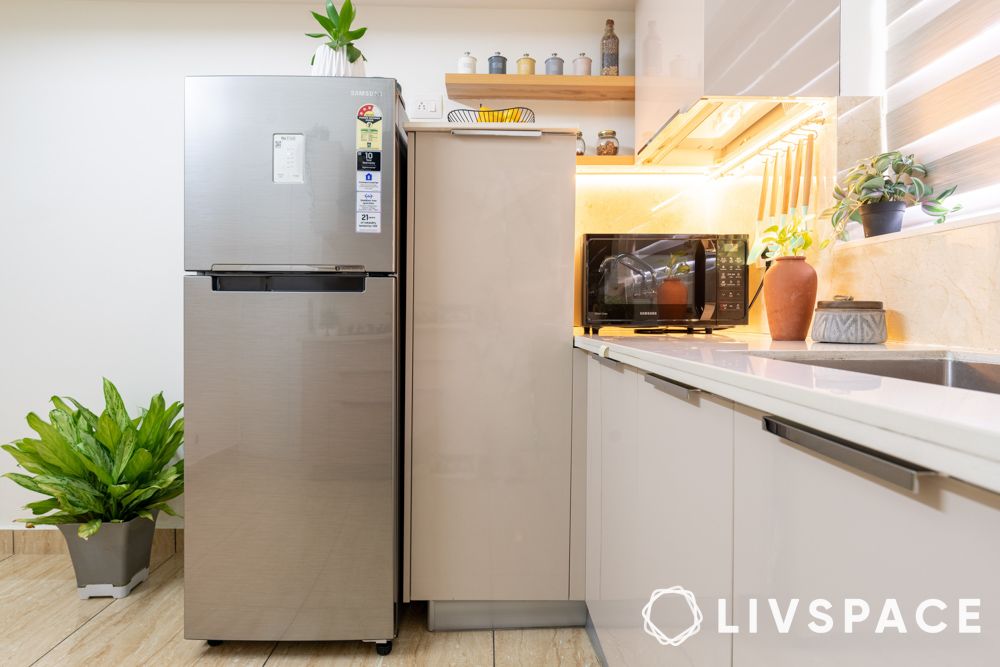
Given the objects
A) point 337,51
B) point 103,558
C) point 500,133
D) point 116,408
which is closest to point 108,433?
point 116,408

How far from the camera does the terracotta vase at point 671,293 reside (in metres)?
1.90

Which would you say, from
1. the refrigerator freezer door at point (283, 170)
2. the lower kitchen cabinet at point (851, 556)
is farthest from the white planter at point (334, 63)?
the lower kitchen cabinet at point (851, 556)

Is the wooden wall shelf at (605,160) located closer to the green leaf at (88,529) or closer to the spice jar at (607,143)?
the spice jar at (607,143)

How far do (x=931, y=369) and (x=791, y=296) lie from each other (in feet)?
1.31

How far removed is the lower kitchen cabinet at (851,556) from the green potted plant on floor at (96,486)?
1.97 meters

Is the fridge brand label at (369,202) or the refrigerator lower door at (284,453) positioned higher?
the fridge brand label at (369,202)

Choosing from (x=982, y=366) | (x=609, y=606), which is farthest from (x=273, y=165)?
(x=982, y=366)

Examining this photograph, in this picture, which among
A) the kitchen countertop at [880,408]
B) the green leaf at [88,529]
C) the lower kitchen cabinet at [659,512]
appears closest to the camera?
the kitchen countertop at [880,408]

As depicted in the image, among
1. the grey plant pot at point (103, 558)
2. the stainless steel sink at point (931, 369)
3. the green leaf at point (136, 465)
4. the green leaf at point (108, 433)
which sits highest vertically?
the stainless steel sink at point (931, 369)

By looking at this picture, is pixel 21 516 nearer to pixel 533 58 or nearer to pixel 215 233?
pixel 215 233

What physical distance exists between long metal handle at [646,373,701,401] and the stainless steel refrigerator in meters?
0.83

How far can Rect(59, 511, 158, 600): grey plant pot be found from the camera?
77.6 inches

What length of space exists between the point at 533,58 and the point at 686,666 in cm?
214

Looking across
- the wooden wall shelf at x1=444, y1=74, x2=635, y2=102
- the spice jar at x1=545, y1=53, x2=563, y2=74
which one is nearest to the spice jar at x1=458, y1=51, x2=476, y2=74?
the wooden wall shelf at x1=444, y1=74, x2=635, y2=102
